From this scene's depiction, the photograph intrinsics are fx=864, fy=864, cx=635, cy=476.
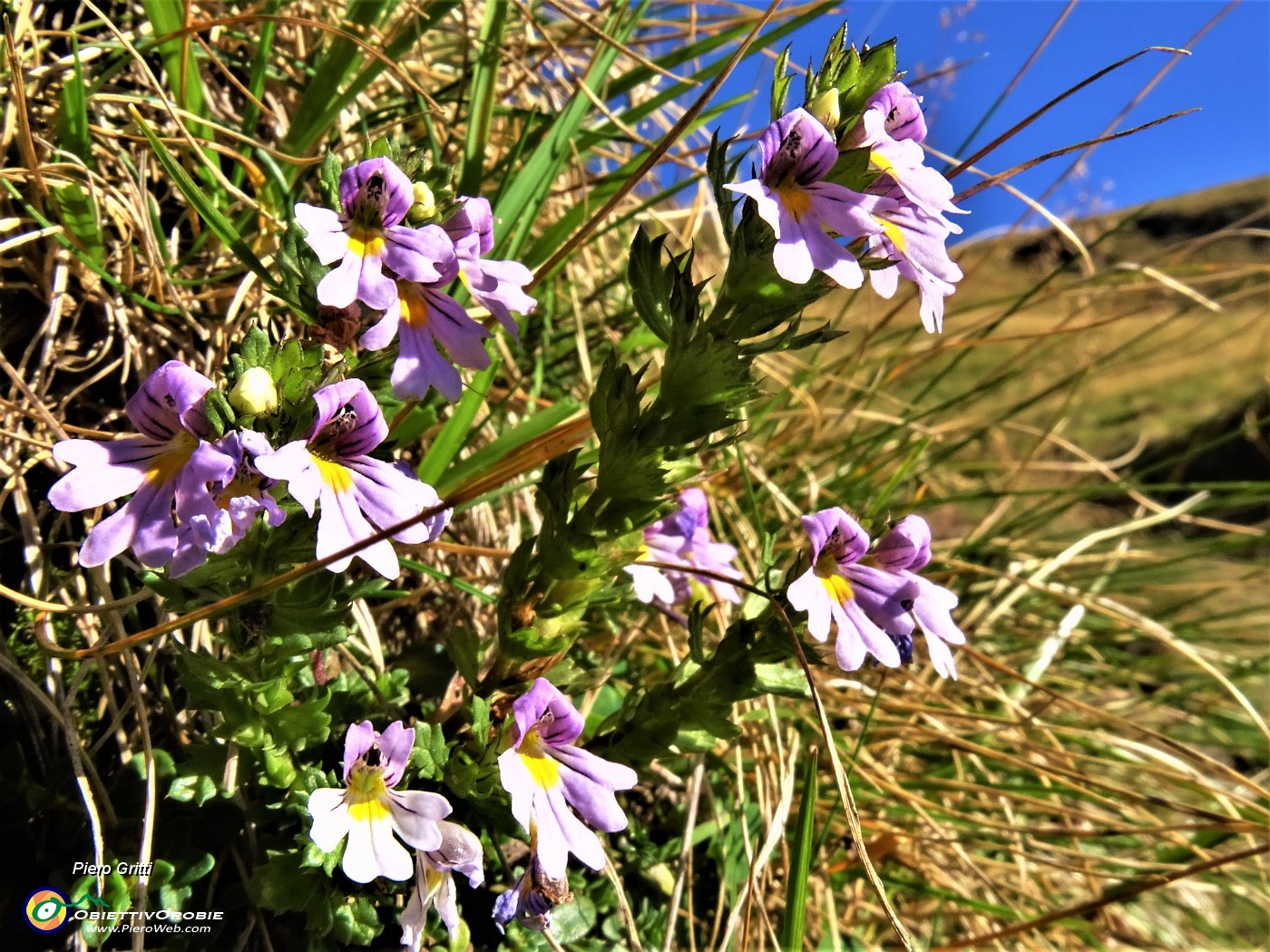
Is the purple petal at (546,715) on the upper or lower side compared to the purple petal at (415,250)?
lower

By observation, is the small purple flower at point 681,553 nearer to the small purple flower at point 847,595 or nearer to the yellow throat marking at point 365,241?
the small purple flower at point 847,595

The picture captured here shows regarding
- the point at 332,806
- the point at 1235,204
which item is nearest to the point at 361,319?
the point at 332,806

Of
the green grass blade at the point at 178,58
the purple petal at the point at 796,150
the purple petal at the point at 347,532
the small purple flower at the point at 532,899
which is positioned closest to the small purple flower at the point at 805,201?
the purple petal at the point at 796,150

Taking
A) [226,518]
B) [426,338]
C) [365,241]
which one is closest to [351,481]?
[226,518]

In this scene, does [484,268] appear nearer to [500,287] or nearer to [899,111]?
[500,287]

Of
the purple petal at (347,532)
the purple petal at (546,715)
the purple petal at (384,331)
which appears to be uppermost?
the purple petal at (384,331)

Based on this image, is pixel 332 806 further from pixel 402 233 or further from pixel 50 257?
pixel 50 257

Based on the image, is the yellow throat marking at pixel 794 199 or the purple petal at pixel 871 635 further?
the purple petal at pixel 871 635
